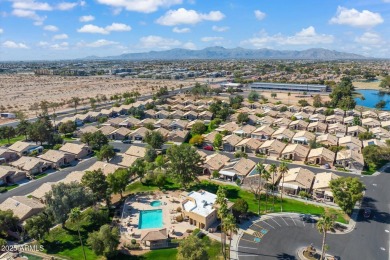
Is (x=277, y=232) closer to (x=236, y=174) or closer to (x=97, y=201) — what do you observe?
(x=236, y=174)

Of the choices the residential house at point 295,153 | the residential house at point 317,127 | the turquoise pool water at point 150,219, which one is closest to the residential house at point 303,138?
the residential house at point 295,153

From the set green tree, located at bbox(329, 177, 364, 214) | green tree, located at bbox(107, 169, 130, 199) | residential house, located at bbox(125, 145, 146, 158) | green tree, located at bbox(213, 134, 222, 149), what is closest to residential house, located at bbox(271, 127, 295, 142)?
green tree, located at bbox(213, 134, 222, 149)

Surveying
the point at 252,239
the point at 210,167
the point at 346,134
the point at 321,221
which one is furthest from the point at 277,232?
the point at 346,134

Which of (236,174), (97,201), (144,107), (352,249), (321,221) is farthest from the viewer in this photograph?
(144,107)

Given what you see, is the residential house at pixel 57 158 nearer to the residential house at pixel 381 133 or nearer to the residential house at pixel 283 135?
the residential house at pixel 283 135

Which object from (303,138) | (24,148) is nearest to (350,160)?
(303,138)

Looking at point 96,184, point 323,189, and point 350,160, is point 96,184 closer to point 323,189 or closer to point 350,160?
point 323,189
